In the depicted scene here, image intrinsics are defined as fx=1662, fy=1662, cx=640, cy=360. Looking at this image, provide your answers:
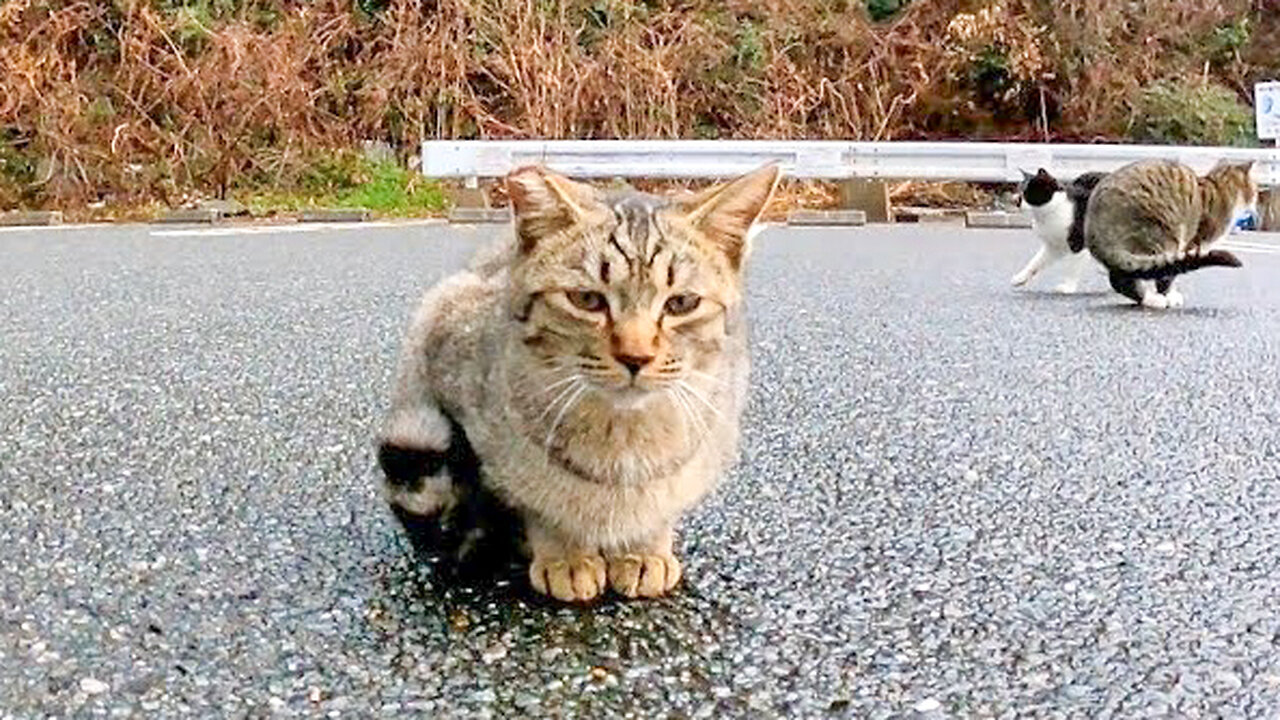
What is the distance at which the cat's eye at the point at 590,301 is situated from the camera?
197cm

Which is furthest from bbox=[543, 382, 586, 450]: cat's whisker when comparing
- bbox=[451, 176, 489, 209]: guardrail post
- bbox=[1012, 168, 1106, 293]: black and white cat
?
bbox=[451, 176, 489, 209]: guardrail post

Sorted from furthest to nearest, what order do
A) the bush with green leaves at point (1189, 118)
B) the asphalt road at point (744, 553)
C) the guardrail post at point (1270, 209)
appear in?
the bush with green leaves at point (1189, 118), the guardrail post at point (1270, 209), the asphalt road at point (744, 553)

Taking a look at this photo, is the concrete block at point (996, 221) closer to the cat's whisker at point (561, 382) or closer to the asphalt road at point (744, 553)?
the asphalt road at point (744, 553)

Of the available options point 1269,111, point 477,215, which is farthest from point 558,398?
point 1269,111

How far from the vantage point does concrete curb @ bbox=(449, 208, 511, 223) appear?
10.5m

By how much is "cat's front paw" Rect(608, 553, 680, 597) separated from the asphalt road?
0.03m

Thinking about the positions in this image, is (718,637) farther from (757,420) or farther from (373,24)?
(373,24)

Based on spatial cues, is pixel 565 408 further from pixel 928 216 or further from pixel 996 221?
pixel 928 216

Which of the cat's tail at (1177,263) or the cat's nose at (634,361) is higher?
the cat's nose at (634,361)

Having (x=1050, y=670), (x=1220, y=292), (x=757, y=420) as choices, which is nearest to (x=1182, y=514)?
(x=1050, y=670)

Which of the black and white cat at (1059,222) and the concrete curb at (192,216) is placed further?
the concrete curb at (192,216)

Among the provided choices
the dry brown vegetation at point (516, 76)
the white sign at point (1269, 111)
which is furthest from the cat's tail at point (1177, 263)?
the dry brown vegetation at point (516, 76)

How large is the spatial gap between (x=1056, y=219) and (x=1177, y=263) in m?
0.66

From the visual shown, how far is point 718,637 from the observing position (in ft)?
6.13
